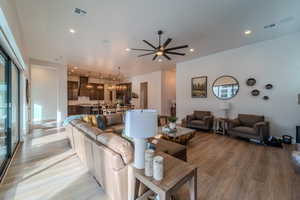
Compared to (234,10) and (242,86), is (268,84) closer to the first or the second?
(242,86)

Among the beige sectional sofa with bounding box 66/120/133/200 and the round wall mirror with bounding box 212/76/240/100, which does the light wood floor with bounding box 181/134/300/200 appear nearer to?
the beige sectional sofa with bounding box 66/120/133/200

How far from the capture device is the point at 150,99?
29.7ft

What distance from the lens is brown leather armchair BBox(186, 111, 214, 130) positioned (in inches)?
197

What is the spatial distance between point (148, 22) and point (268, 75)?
4.30 meters

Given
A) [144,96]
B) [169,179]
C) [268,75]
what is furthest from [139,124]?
[144,96]

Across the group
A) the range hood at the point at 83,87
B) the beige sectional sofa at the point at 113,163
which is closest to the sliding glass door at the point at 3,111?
the beige sectional sofa at the point at 113,163

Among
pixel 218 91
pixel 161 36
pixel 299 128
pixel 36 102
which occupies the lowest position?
pixel 299 128

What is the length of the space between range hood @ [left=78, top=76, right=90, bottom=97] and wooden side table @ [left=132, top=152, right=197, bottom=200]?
30.2 ft

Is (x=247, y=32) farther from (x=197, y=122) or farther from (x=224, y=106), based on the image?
(x=197, y=122)

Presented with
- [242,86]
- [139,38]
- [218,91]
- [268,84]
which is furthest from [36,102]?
[268,84]

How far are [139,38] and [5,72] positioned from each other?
3365 millimetres

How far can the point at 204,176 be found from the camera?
2.28 metres

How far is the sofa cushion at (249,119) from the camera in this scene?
4.22 meters

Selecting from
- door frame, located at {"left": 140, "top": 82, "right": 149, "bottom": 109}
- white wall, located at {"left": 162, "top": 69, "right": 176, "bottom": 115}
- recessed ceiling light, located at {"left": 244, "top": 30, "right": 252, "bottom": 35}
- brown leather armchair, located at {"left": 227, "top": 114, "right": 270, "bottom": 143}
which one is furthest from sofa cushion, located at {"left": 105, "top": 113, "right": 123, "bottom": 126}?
door frame, located at {"left": 140, "top": 82, "right": 149, "bottom": 109}
